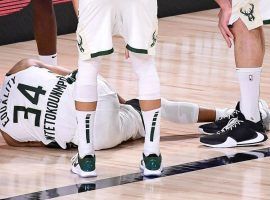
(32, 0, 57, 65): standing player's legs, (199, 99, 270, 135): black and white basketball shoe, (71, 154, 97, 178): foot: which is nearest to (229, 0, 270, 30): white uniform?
(199, 99, 270, 135): black and white basketball shoe

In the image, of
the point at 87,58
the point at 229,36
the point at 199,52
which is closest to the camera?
the point at 87,58

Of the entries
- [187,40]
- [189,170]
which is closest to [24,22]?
[187,40]

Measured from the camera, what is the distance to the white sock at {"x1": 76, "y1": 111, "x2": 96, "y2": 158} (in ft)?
14.2

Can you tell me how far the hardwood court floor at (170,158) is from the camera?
13.9 feet

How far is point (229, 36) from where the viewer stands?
16.6 feet

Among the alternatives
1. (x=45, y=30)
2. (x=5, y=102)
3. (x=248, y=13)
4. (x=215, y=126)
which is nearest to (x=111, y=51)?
(x=5, y=102)

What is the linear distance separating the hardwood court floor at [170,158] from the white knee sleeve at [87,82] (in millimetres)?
361

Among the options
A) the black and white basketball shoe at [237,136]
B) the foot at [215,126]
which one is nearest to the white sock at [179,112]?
the foot at [215,126]

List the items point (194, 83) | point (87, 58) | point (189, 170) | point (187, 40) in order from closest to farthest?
point (87, 58) < point (189, 170) < point (194, 83) < point (187, 40)

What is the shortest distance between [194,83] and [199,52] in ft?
3.73

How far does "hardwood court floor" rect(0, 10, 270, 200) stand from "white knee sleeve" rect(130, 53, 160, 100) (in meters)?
0.37

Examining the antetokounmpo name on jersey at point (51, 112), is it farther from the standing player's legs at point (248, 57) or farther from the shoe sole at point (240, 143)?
the standing player's legs at point (248, 57)

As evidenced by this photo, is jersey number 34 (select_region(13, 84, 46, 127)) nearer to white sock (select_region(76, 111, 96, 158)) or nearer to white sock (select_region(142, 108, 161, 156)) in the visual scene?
white sock (select_region(76, 111, 96, 158))

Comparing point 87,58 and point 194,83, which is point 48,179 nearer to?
point 87,58
